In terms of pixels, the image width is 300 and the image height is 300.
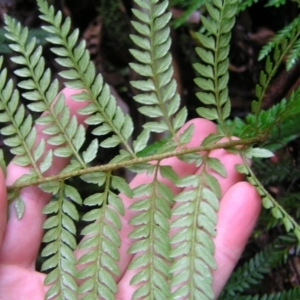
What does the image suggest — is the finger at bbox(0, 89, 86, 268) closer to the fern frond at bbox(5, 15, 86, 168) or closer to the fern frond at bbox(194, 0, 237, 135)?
the fern frond at bbox(5, 15, 86, 168)

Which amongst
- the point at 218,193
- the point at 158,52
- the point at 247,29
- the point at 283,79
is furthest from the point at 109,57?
the point at 218,193

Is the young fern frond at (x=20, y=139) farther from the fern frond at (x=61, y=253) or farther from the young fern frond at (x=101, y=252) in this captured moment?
the young fern frond at (x=101, y=252)

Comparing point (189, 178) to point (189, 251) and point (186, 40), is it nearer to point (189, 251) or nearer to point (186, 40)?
point (189, 251)

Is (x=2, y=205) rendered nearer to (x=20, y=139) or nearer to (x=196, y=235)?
(x=20, y=139)

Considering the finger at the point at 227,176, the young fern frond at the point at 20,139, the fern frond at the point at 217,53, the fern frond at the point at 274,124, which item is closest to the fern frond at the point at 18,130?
the young fern frond at the point at 20,139

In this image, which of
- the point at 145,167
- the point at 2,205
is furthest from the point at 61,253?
the point at 145,167

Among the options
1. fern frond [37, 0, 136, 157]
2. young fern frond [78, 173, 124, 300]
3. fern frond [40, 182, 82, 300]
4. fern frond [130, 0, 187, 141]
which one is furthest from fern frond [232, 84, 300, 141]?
fern frond [40, 182, 82, 300]
